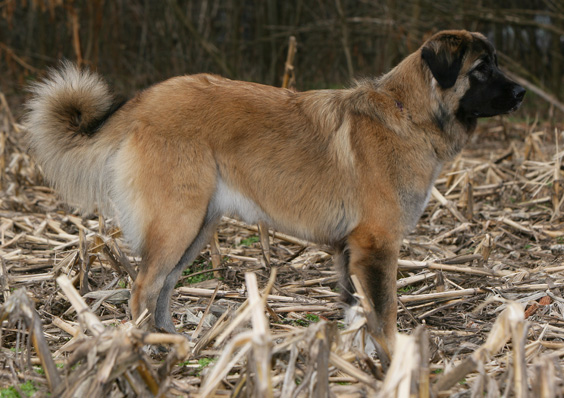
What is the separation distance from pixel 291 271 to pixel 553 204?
267 cm

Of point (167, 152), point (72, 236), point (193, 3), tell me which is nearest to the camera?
point (167, 152)

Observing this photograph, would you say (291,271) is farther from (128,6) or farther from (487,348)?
(128,6)

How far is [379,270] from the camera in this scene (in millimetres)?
3664

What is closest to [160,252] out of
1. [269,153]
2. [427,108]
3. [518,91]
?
[269,153]

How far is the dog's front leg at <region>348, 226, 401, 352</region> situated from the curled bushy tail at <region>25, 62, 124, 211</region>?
1494 millimetres

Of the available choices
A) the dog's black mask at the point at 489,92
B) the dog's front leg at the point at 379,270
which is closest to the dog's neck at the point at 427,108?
the dog's black mask at the point at 489,92

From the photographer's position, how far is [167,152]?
364 cm

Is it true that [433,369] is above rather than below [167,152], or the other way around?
below

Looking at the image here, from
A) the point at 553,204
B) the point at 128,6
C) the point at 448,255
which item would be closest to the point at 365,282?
the point at 448,255

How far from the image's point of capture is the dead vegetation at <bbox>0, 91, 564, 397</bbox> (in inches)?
93.0

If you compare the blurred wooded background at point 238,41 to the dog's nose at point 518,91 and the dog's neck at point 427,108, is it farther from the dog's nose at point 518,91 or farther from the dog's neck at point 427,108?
the dog's nose at point 518,91

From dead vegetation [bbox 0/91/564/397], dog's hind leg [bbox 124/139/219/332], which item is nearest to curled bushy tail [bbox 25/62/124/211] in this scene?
dog's hind leg [bbox 124/139/219/332]

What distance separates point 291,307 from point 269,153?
94cm

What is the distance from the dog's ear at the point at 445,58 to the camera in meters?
3.83
